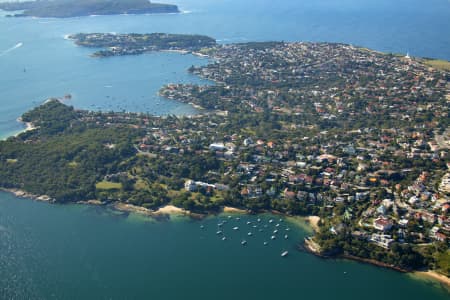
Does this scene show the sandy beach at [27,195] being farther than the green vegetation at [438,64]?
No

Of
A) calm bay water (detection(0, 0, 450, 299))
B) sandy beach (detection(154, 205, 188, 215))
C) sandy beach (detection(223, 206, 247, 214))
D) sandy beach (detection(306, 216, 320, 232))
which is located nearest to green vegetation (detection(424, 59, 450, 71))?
calm bay water (detection(0, 0, 450, 299))

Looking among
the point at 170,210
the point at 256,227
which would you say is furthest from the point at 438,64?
the point at 170,210

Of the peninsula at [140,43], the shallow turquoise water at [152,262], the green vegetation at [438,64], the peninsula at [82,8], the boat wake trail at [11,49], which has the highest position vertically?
the peninsula at [82,8]

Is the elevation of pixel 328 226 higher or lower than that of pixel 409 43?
lower

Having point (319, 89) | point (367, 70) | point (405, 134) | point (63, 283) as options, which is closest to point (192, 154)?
point (63, 283)

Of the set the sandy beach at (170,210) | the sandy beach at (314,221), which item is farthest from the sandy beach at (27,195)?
the sandy beach at (314,221)

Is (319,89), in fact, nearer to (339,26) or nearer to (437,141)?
(437,141)

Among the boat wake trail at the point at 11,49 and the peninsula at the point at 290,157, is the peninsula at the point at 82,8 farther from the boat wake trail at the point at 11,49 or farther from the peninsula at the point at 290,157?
the peninsula at the point at 290,157
